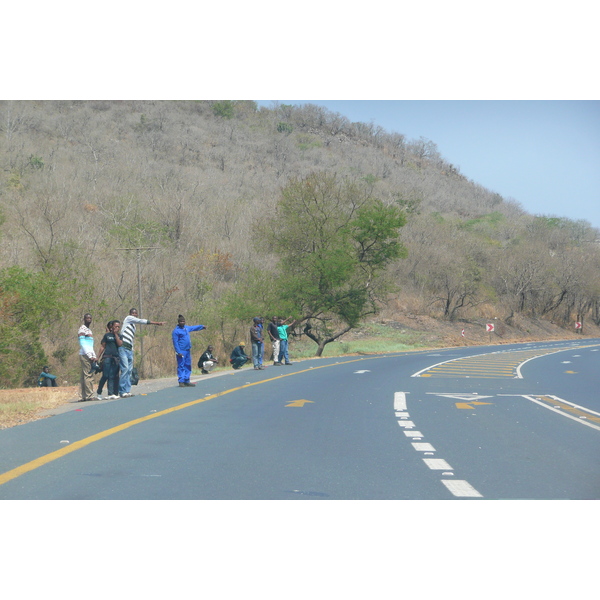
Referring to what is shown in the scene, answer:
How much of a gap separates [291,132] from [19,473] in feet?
475

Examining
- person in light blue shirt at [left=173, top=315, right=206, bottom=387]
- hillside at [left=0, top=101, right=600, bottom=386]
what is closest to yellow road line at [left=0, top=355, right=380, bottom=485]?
person in light blue shirt at [left=173, top=315, right=206, bottom=387]

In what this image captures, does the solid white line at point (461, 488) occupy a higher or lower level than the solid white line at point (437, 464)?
higher

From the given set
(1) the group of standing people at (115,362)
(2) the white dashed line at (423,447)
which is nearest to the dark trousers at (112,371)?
(1) the group of standing people at (115,362)

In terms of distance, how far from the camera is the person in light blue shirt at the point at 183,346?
19.4 metres

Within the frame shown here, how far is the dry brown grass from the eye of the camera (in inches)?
533

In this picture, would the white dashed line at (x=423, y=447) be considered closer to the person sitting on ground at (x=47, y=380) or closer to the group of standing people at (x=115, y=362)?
the group of standing people at (x=115, y=362)

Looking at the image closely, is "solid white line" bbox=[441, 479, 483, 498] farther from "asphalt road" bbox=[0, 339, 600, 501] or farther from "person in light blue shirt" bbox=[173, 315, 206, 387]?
"person in light blue shirt" bbox=[173, 315, 206, 387]

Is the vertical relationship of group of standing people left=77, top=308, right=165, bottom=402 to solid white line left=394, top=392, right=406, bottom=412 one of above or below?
above

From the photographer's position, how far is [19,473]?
8273mm

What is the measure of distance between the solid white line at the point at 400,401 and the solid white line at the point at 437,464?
5.85 m

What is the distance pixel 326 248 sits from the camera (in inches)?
1919

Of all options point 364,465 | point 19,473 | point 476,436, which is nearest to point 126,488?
point 19,473

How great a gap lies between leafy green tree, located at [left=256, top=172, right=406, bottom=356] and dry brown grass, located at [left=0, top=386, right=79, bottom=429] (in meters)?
28.1

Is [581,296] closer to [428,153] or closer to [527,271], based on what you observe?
[527,271]
